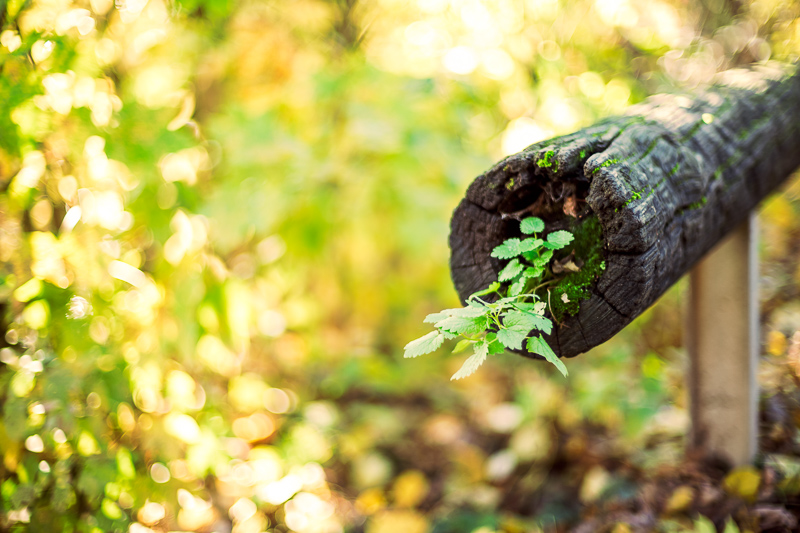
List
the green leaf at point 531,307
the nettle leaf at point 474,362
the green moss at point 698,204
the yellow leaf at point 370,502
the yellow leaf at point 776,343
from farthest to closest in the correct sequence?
the yellow leaf at point 370,502 → the yellow leaf at point 776,343 → the green moss at point 698,204 → the green leaf at point 531,307 → the nettle leaf at point 474,362

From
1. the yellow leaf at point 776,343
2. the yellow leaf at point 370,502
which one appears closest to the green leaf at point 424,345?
the yellow leaf at point 776,343

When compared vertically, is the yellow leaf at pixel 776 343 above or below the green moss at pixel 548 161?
below

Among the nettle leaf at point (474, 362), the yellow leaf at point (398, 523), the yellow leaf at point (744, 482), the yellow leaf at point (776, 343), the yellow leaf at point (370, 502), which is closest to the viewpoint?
the nettle leaf at point (474, 362)

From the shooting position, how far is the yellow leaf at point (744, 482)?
5.44 feet

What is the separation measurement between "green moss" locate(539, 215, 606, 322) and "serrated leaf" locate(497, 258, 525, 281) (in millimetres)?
94

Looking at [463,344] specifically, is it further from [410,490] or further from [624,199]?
[410,490]

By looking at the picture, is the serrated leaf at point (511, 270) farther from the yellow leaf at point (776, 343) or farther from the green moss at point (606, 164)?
the yellow leaf at point (776, 343)

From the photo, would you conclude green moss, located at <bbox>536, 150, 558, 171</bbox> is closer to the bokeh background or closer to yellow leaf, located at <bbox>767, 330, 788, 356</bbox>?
the bokeh background

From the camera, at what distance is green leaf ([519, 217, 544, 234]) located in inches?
36.7

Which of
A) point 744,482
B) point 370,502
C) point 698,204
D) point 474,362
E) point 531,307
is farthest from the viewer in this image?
point 370,502

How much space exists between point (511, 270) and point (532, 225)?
0.10 metres

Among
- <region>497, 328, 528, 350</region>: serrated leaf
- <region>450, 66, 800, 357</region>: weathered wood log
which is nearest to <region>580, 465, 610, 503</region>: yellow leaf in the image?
<region>450, 66, 800, 357</region>: weathered wood log

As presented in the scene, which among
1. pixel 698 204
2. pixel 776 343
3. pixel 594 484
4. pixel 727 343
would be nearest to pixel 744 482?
pixel 727 343

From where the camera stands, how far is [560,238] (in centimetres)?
91
